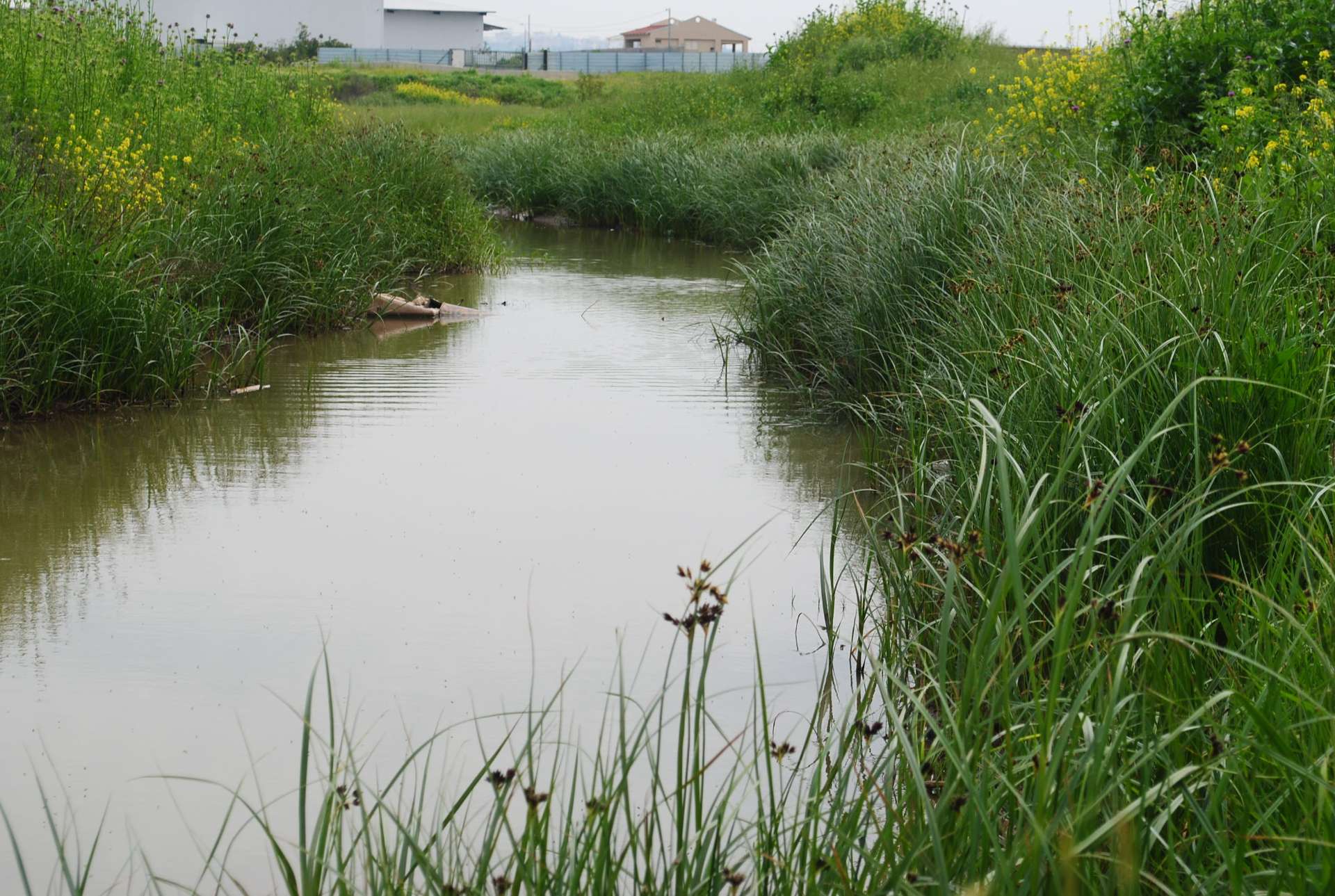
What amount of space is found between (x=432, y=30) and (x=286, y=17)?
1082cm

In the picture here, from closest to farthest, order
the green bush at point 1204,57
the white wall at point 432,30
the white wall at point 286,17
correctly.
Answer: the green bush at point 1204,57 → the white wall at point 286,17 → the white wall at point 432,30

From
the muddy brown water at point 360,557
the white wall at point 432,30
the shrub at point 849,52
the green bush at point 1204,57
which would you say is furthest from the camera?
the white wall at point 432,30

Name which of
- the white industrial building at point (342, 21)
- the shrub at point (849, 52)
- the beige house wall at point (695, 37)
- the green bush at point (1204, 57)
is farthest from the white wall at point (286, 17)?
the green bush at point (1204, 57)

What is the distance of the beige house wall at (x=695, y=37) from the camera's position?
3039 inches

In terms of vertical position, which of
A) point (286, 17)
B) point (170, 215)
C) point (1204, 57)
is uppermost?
point (286, 17)

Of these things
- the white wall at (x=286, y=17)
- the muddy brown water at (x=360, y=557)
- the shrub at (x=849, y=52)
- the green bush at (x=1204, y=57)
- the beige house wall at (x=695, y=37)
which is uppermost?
the beige house wall at (x=695, y=37)

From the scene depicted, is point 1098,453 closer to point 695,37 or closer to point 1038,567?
point 1038,567

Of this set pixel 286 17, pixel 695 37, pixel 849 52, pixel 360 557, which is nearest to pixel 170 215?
pixel 360 557

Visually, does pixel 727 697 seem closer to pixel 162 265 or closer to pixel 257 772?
pixel 257 772

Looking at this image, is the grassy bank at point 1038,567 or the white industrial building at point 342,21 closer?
the grassy bank at point 1038,567

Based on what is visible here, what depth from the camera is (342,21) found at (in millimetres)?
56312

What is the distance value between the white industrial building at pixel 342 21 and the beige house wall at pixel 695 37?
12401 mm

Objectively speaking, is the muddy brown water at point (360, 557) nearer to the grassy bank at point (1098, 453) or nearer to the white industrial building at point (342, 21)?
the grassy bank at point (1098, 453)

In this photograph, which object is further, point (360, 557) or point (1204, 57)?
point (1204, 57)
